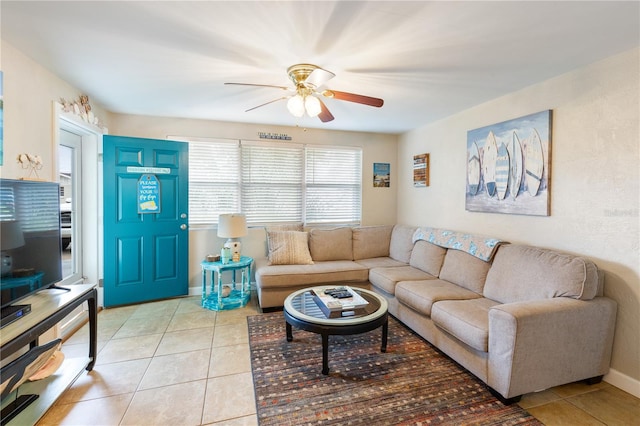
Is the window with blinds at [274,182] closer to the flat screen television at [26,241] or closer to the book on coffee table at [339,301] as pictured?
the book on coffee table at [339,301]

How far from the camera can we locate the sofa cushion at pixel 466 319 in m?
1.97

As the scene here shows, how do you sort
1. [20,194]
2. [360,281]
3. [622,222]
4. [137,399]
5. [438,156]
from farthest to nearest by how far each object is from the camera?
[438,156]
[360,281]
[622,222]
[137,399]
[20,194]

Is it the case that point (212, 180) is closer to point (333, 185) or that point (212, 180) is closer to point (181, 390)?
point (333, 185)

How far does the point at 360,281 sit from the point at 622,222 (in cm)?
233

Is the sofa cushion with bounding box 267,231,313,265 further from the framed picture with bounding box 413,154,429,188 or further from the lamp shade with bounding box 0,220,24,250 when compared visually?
the lamp shade with bounding box 0,220,24,250

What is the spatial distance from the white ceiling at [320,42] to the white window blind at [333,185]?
1.65 metres

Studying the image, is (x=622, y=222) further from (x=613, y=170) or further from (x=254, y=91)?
(x=254, y=91)

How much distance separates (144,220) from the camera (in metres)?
3.50

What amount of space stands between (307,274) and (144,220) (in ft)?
6.83

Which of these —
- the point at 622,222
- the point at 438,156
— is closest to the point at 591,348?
the point at 622,222

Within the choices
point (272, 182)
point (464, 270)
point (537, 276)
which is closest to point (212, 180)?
point (272, 182)

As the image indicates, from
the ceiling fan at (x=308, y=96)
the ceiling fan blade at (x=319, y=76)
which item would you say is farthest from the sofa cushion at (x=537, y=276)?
the ceiling fan blade at (x=319, y=76)

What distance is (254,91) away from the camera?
2785 mm

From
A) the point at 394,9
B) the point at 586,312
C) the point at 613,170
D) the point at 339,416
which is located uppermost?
the point at 394,9
